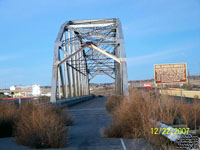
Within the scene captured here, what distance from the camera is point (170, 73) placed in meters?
14.8

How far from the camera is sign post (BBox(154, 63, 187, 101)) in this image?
14.6m

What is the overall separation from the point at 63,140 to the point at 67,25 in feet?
89.6

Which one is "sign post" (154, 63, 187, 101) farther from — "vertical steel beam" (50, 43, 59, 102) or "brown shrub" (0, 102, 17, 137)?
"vertical steel beam" (50, 43, 59, 102)

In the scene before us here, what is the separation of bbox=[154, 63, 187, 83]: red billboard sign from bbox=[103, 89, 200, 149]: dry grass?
534cm

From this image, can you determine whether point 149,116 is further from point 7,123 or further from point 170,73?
point 170,73

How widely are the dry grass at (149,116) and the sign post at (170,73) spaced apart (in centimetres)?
533

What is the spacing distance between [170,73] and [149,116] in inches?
302

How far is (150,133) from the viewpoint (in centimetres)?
714

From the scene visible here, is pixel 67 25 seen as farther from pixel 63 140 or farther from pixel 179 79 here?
pixel 63 140

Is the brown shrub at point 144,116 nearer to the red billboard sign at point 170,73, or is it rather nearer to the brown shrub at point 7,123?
the brown shrub at point 7,123

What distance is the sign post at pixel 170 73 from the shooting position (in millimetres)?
14633
